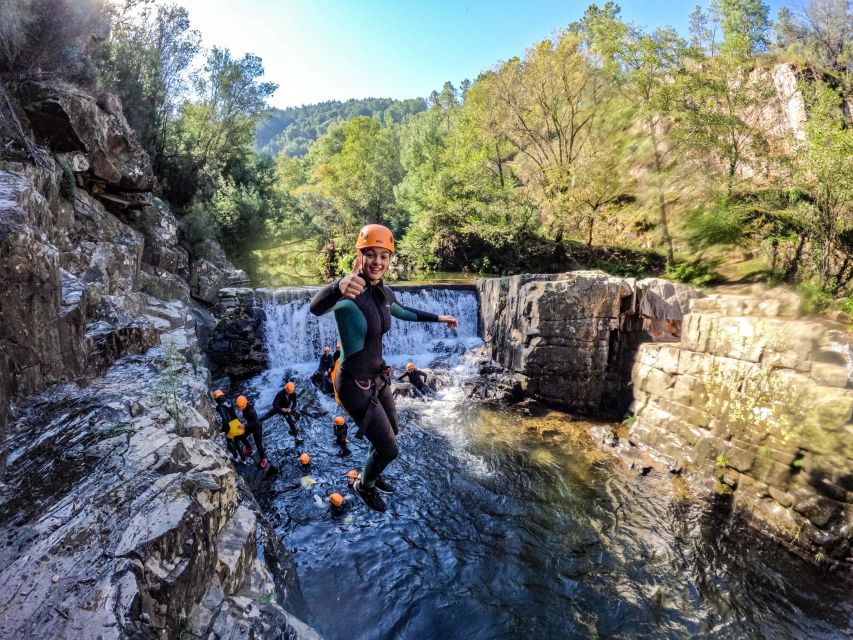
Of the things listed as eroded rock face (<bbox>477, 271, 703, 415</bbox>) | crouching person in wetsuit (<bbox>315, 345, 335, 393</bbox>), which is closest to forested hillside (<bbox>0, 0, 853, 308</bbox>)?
eroded rock face (<bbox>477, 271, 703, 415</bbox>)

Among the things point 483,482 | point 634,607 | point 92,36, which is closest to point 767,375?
point 634,607

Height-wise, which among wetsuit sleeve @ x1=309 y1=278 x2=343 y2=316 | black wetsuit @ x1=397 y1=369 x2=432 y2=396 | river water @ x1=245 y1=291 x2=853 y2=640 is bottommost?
river water @ x1=245 y1=291 x2=853 y2=640

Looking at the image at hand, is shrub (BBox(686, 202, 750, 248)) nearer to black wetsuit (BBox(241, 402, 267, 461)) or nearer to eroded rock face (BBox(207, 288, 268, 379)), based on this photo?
black wetsuit (BBox(241, 402, 267, 461))

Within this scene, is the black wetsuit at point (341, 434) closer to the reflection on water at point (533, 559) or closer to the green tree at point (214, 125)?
the reflection on water at point (533, 559)

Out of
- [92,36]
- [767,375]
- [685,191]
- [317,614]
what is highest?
[92,36]

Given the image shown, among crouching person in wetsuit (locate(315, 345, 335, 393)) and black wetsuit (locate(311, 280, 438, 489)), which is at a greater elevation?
black wetsuit (locate(311, 280, 438, 489))

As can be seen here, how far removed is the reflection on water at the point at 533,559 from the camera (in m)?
4.75

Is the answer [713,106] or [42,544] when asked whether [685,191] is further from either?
[42,544]

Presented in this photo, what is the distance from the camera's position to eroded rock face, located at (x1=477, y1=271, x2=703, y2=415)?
34.0ft

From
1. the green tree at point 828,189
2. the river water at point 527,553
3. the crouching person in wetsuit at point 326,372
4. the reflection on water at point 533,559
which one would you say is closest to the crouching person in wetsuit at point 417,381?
the crouching person in wetsuit at point 326,372

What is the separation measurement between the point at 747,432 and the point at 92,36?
17.9 metres

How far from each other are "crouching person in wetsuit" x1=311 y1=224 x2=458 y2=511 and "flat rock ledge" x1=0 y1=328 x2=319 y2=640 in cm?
121

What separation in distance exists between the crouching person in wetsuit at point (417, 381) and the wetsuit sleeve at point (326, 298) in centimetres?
785

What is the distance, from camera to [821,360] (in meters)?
6.07
